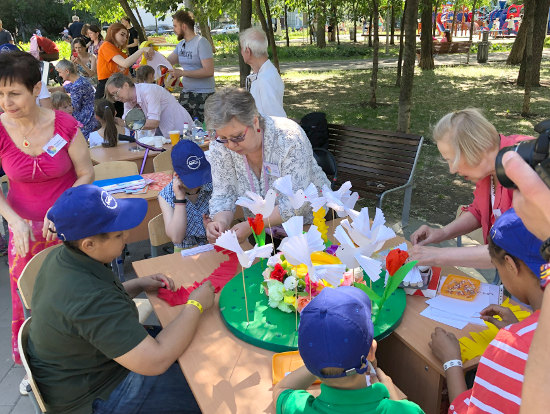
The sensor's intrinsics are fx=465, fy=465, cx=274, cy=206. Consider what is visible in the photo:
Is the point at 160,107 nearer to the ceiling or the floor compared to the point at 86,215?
nearer to the floor

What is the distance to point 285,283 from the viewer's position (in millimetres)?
1995

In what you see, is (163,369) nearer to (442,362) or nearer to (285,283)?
(285,283)

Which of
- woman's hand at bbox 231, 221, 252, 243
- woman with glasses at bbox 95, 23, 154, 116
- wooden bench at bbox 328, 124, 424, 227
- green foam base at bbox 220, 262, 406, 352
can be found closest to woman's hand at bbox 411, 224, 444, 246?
green foam base at bbox 220, 262, 406, 352

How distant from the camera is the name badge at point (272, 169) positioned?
284 cm

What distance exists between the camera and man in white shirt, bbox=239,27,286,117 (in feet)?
14.9

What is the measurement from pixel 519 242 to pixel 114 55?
718 centimetres

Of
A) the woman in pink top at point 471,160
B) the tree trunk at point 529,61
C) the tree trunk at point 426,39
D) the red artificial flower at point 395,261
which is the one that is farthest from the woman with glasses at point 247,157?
the tree trunk at point 426,39

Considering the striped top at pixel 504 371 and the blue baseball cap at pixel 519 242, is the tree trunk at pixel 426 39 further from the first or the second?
the striped top at pixel 504 371

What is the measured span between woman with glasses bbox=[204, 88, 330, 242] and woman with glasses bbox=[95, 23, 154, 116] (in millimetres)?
4550

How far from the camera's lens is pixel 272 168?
285cm

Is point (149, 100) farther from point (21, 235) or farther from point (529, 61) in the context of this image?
point (529, 61)

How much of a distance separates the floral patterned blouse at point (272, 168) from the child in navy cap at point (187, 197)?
10 cm

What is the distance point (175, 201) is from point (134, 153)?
2.11 meters

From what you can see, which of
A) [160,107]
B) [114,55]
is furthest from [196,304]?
[114,55]
